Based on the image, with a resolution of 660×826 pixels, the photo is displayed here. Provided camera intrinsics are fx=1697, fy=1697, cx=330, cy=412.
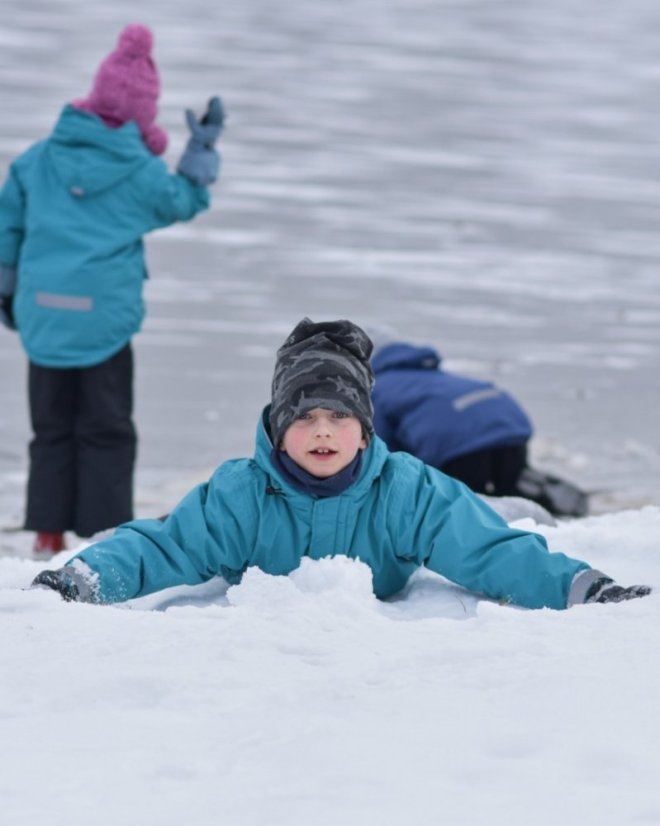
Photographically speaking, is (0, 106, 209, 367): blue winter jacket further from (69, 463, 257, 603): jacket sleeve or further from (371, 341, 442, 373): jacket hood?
(69, 463, 257, 603): jacket sleeve

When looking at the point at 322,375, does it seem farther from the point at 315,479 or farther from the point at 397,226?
the point at 397,226

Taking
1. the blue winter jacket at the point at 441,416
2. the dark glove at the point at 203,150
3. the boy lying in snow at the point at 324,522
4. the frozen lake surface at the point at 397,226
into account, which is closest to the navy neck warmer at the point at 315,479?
the boy lying in snow at the point at 324,522

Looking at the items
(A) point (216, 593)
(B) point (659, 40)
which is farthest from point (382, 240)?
(B) point (659, 40)

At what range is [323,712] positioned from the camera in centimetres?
262

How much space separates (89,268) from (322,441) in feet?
8.10

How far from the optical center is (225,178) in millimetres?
12617

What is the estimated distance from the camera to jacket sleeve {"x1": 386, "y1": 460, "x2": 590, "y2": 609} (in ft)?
11.8

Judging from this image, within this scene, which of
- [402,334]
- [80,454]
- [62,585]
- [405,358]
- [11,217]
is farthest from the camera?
[402,334]

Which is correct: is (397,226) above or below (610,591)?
below

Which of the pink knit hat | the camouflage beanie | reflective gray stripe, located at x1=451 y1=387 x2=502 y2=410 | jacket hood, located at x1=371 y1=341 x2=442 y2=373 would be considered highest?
the pink knit hat

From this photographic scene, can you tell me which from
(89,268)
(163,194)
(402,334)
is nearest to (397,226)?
(402,334)

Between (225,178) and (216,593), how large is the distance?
30.0ft

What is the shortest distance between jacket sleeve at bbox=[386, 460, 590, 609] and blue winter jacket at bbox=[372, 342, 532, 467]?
7.93ft

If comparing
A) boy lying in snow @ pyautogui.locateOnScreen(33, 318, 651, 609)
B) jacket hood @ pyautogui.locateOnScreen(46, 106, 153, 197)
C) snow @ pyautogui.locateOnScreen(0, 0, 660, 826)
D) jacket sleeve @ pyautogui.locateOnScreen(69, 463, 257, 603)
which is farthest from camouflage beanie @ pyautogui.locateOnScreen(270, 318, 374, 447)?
jacket hood @ pyautogui.locateOnScreen(46, 106, 153, 197)
